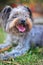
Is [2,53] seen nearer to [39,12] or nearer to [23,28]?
[23,28]

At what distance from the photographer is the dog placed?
4.23 metres

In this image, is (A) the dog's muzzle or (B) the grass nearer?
(B) the grass

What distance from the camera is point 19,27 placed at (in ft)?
14.1

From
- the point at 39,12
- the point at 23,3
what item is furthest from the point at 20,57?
the point at 39,12

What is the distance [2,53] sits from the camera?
4227mm

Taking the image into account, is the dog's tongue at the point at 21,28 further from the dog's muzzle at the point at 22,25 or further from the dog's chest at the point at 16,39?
the dog's chest at the point at 16,39

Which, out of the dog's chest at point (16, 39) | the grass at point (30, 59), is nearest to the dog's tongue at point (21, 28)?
the dog's chest at point (16, 39)

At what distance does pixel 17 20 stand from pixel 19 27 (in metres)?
0.12

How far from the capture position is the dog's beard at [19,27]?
4.25 m

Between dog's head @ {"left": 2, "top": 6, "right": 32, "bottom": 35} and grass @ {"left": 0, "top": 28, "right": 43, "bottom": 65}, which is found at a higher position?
dog's head @ {"left": 2, "top": 6, "right": 32, "bottom": 35}

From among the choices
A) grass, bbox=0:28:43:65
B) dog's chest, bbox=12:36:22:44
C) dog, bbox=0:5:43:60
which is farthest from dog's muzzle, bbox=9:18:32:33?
grass, bbox=0:28:43:65

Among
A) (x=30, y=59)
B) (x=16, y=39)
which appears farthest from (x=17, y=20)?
(x=30, y=59)

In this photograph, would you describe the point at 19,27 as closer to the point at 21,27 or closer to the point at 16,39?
the point at 21,27

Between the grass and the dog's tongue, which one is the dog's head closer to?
the dog's tongue
